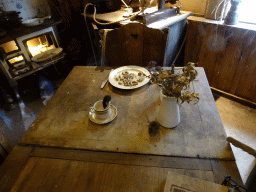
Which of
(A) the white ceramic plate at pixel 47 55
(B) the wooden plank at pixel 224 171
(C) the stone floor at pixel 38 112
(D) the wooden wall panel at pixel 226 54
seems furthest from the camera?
(A) the white ceramic plate at pixel 47 55

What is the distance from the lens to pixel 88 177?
718 millimetres

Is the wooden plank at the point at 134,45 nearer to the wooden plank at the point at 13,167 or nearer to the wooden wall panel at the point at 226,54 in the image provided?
the wooden wall panel at the point at 226,54

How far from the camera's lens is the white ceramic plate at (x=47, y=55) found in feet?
7.97

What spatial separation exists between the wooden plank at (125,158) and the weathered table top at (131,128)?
2 cm

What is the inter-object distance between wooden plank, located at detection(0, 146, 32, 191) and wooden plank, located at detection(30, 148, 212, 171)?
43 mm

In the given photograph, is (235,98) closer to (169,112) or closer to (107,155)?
(169,112)

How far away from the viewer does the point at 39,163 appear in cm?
78

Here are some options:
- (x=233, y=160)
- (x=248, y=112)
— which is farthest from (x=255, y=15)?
(x=233, y=160)

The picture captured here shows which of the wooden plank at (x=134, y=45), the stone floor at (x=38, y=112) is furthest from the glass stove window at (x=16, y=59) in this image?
the wooden plank at (x=134, y=45)

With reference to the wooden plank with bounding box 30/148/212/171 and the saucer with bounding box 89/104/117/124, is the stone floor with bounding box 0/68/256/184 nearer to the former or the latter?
the wooden plank with bounding box 30/148/212/171

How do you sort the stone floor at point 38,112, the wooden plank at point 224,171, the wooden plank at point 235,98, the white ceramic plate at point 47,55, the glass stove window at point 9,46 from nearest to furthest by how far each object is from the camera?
the wooden plank at point 224,171
the stone floor at point 38,112
the wooden plank at point 235,98
the glass stove window at point 9,46
the white ceramic plate at point 47,55

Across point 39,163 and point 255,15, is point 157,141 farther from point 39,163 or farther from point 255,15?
point 255,15

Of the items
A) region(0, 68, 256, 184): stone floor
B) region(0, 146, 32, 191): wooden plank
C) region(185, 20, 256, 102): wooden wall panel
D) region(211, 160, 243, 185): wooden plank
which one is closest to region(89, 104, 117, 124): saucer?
region(0, 146, 32, 191): wooden plank

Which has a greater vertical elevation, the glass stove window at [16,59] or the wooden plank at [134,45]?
the wooden plank at [134,45]
